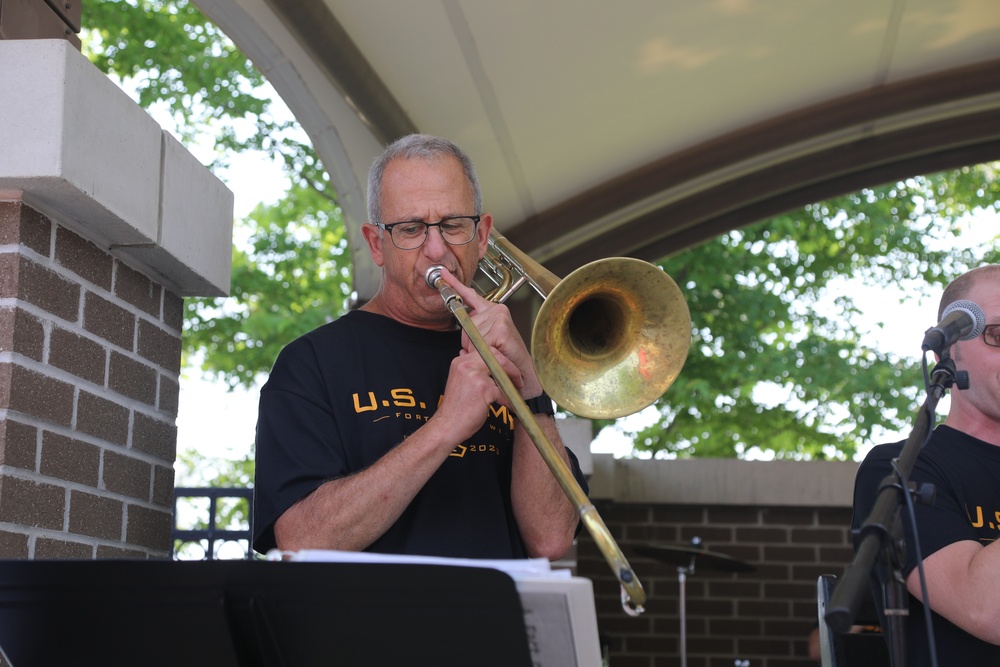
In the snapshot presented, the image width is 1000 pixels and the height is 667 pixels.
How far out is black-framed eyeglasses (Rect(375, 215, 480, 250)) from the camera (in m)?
2.62

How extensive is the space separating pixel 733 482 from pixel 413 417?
5.36 meters

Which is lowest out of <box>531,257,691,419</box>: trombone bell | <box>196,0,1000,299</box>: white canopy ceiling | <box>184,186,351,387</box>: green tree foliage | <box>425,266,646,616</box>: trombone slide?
<box>425,266,646,616</box>: trombone slide

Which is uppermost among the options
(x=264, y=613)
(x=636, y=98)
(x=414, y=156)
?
(x=636, y=98)

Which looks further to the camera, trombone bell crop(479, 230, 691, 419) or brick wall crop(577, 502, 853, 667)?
brick wall crop(577, 502, 853, 667)

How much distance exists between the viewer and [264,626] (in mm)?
1659

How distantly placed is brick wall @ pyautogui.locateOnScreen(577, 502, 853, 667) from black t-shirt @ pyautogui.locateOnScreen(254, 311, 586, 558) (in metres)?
5.06

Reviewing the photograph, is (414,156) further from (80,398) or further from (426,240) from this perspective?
(80,398)

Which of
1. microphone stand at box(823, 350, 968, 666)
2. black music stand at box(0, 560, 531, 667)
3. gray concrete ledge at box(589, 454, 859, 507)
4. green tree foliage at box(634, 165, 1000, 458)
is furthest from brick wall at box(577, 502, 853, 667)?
black music stand at box(0, 560, 531, 667)

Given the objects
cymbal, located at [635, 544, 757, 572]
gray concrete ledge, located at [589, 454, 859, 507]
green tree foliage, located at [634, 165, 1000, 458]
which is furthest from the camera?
green tree foliage, located at [634, 165, 1000, 458]

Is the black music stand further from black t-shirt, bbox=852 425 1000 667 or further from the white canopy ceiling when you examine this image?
the white canopy ceiling

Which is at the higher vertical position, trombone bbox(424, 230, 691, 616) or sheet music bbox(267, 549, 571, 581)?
trombone bbox(424, 230, 691, 616)

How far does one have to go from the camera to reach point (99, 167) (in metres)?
2.34

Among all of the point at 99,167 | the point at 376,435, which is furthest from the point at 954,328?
the point at 99,167

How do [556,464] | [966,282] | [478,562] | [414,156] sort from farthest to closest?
[966,282] < [414,156] < [556,464] < [478,562]
